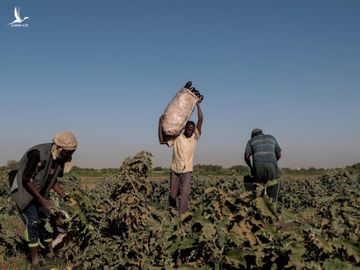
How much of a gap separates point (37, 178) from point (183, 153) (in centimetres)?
266

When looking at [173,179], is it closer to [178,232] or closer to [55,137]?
[55,137]

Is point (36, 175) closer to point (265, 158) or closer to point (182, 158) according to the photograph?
point (182, 158)

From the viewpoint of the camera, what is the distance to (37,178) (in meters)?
5.49

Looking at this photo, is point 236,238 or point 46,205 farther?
point 46,205

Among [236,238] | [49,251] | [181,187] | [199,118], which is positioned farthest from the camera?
[199,118]

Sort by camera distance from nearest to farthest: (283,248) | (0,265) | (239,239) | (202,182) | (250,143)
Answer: (283,248) → (239,239) → (0,265) → (250,143) → (202,182)

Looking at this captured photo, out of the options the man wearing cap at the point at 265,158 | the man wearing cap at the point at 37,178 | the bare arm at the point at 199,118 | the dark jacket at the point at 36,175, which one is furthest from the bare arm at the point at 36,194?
the man wearing cap at the point at 265,158

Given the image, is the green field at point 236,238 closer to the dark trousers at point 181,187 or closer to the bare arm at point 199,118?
the dark trousers at point 181,187

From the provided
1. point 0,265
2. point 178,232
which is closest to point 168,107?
point 0,265

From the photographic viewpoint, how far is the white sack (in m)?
7.42

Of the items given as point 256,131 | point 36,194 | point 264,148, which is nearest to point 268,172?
point 264,148

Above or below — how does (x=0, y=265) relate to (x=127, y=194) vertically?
below

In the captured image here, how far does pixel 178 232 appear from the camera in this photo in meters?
2.92

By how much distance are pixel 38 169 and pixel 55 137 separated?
0.50 m
